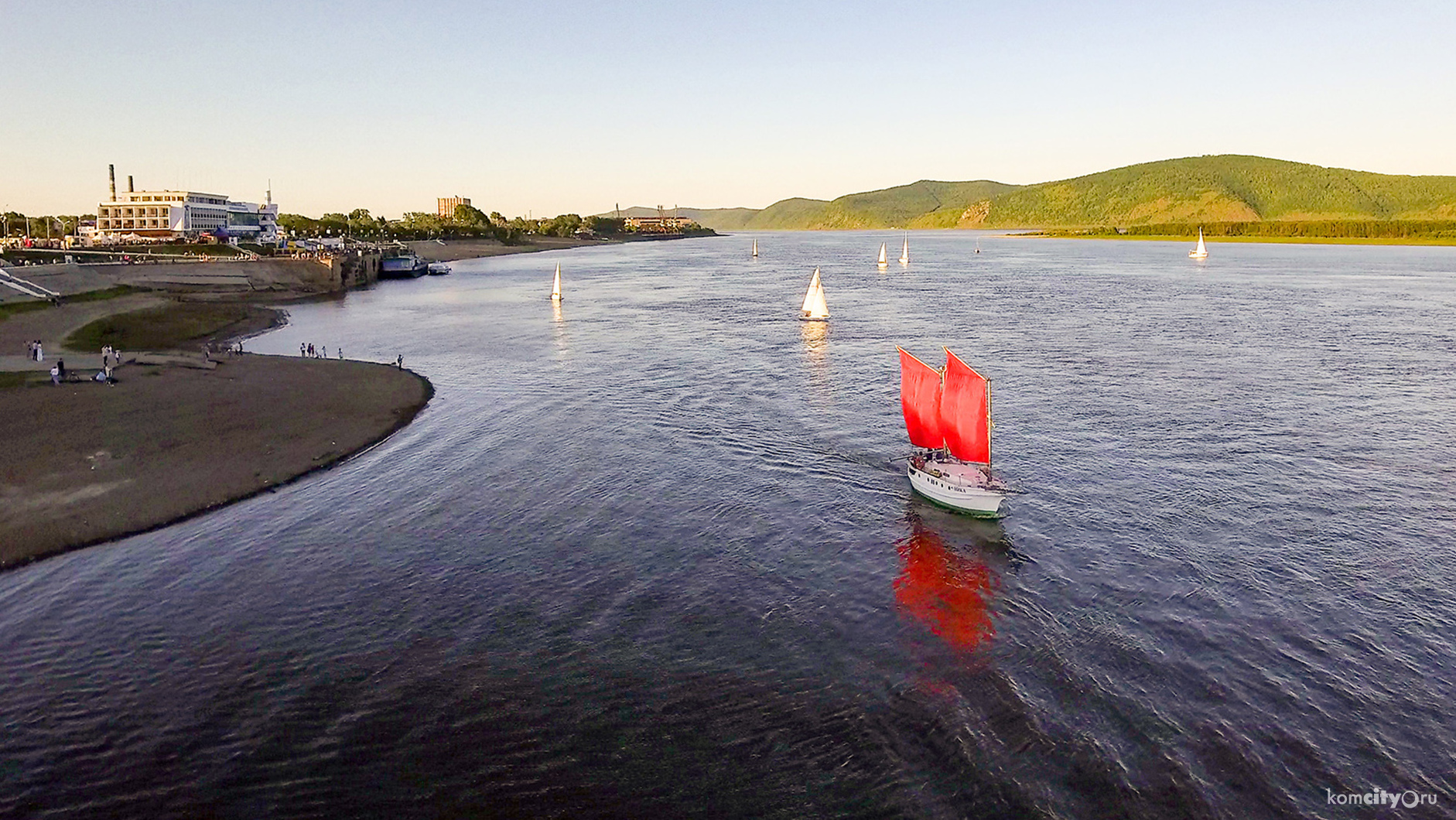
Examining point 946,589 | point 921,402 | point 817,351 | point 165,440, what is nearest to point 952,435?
point 921,402

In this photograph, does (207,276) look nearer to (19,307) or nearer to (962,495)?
(19,307)

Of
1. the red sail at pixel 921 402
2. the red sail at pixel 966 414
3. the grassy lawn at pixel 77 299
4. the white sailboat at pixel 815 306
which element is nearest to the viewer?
the red sail at pixel 966 414

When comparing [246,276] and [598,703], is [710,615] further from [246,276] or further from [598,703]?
[246,276]

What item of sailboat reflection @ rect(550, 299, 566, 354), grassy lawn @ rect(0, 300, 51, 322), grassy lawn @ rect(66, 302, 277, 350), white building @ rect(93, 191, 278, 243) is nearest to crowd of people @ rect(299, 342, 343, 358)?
grassy lawn @ rect(66, 302, 277, 350)

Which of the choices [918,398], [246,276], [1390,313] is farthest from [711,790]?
[246,276]

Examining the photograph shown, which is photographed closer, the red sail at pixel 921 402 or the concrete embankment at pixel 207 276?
the red sail at pixel 921 402

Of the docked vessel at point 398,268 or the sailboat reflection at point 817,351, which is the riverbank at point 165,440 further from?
the docked vessel at point 398,268

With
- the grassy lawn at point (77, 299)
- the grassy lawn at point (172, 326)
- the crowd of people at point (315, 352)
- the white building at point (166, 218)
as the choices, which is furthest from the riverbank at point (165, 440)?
the white building at point (166, 218)

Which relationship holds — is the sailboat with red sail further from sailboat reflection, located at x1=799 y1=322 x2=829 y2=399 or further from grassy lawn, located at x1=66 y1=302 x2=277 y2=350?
grassy lawn, located at x1=66 y1=302 x2=277 y2=350
